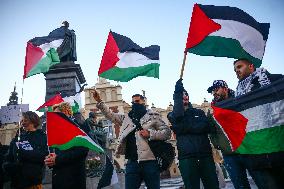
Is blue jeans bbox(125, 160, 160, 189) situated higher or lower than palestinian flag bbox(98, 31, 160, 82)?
lower

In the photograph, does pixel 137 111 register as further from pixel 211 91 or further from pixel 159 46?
pixel 159 46

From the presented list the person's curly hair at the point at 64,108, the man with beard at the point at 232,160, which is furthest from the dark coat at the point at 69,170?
the man with beard at the point at 232,160

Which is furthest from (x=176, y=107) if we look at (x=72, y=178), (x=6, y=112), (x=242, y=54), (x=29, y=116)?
(x=6, y=112)

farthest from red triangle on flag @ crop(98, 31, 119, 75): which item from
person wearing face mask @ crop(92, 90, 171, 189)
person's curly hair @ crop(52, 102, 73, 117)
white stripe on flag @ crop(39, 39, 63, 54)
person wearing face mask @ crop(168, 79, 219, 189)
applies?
person wearing face mask @ crop(168, 79, 219, 189)

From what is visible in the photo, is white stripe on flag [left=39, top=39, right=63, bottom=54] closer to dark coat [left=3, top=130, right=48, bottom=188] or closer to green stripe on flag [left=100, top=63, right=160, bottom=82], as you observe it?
green stripe on flag [left=100, top=63, right=160, bottom=82]

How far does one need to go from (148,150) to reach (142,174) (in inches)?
13.2

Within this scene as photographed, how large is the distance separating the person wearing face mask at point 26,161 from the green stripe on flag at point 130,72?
5.59ft


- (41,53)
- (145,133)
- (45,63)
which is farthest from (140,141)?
(41,53)

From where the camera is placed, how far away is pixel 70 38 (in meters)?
9.79

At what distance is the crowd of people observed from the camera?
11.2 feet

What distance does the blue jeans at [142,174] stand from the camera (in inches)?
150

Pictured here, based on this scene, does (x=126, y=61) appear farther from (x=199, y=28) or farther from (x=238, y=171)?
(x=238, y=171)

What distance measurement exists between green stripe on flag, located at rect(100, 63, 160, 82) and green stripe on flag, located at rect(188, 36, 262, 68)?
1.48m

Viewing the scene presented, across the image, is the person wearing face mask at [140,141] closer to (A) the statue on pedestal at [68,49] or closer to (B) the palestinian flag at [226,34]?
(B) the palestinian flag at [226,34]
